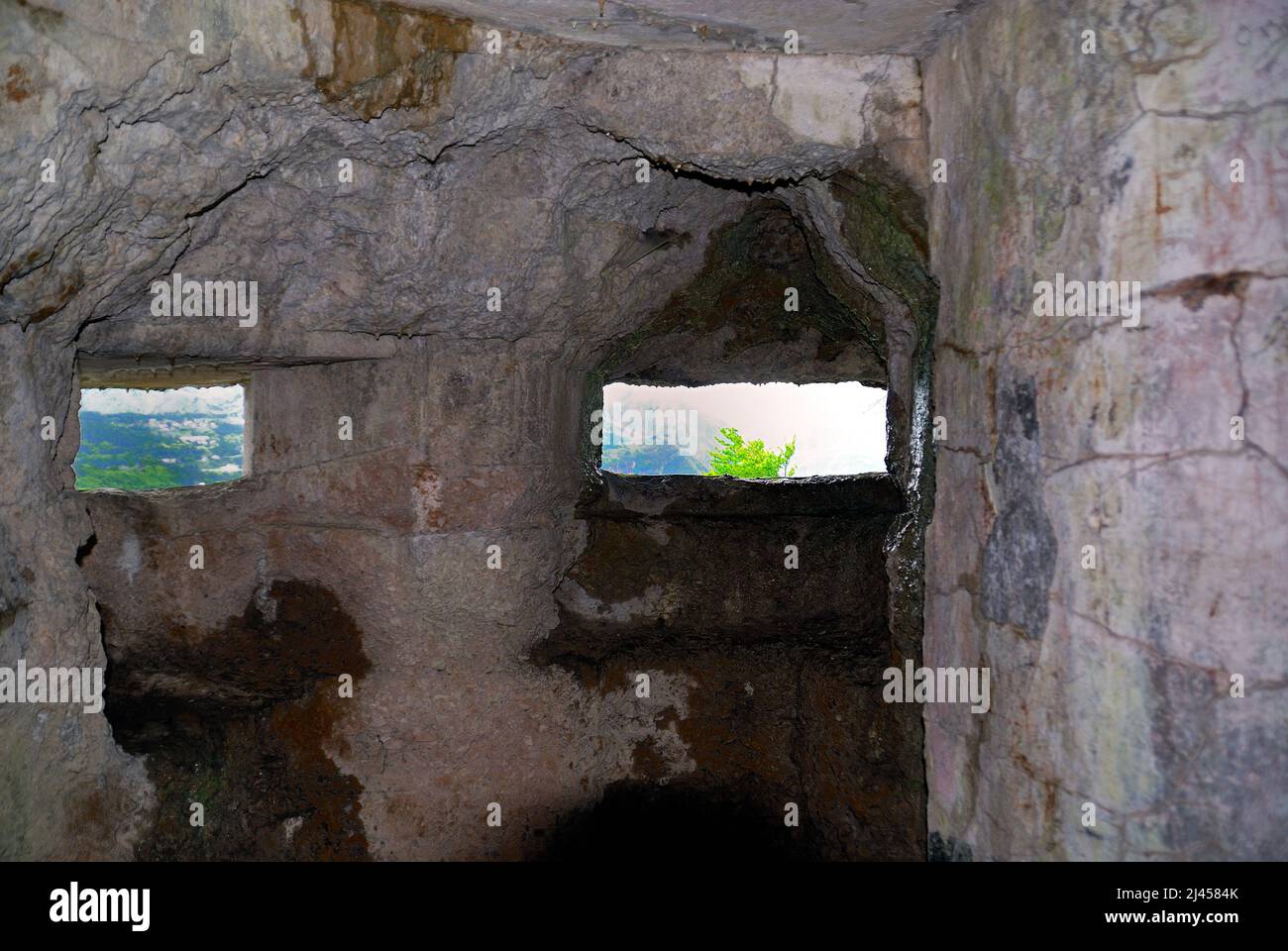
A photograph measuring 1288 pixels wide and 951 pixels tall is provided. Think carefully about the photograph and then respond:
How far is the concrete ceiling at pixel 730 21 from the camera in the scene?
1.97 metres

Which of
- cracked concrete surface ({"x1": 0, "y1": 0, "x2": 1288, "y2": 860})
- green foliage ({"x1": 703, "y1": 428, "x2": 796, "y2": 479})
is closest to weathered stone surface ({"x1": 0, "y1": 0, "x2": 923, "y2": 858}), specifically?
cracked concrete surface ({"x1": 0, "y1": 0, "x2": 1288, "y2": 860})

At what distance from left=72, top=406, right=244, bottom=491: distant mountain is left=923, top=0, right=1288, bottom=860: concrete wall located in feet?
30.1

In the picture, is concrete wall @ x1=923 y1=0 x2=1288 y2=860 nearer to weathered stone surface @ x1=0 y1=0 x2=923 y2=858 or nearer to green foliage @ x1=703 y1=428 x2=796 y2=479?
weathered stone surface @ x1=0 y1=0 x2=923 y2=858

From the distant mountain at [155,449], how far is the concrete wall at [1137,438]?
9162 mm

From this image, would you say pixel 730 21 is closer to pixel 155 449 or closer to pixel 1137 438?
pixel 1137 438

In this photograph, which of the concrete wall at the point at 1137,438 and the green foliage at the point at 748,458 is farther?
the green foliage at the point at 748,458

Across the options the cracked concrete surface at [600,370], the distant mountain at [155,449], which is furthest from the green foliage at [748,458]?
the cracked concrete surface at [600,370]

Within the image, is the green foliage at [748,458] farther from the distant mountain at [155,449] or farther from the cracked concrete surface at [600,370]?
the cracked concrete surface at [600,370]

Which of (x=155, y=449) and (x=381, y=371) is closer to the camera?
(x=381, y=371)

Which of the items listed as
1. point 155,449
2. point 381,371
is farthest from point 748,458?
point 381,371

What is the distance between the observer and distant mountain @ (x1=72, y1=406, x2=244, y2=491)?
10.1m

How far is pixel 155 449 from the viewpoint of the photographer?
10.5 meters

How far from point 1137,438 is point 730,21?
3.94ft

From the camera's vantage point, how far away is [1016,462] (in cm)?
180
